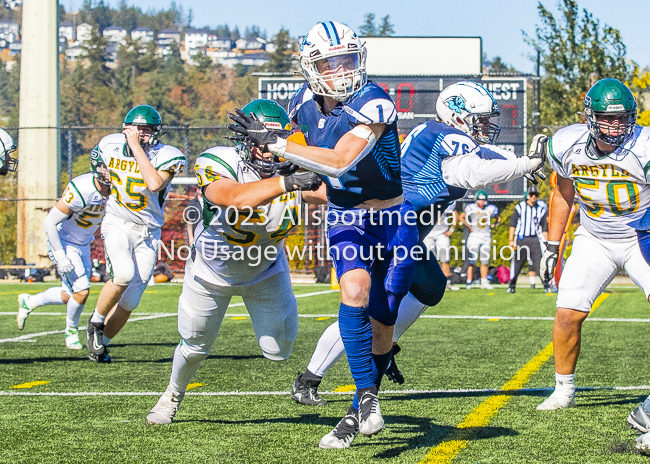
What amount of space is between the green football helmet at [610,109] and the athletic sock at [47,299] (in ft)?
17.1

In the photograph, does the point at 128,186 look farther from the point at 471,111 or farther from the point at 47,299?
the point at 471,111

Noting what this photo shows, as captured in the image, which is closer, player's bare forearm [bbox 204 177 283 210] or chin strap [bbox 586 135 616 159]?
player's bare forearm [bbox 204 177 283 210]

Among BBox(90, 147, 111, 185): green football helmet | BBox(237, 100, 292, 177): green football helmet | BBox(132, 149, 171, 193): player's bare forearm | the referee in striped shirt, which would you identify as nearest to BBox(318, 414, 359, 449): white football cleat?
BBox(237, 100, 292, 177): green football helmet

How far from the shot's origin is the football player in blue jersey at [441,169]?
4.47m

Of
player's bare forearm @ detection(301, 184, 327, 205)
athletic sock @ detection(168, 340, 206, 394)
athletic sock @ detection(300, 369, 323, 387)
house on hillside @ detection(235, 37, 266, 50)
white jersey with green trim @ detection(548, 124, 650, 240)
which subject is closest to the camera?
player's bare forearm @ detection(301, 184, 327, 205)

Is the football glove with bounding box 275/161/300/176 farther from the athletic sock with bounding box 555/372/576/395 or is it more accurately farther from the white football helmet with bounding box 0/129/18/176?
the white football helmet with bounding box 0/129/18/176

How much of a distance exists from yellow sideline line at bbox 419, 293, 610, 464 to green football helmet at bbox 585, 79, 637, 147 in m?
1.55

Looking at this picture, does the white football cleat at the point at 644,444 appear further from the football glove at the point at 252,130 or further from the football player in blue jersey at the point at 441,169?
the football glove at the point at 252,130

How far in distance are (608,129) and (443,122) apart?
981 mm

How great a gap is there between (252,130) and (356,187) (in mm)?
604

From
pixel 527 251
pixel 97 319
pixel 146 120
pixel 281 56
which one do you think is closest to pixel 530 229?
pixel 527 251

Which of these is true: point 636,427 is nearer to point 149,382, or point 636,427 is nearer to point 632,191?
point 632,191

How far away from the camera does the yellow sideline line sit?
3.56m

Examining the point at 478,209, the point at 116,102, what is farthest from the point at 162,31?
the point at 478,209
